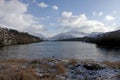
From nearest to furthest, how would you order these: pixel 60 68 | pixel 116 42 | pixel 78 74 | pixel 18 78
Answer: pixel 18 78, pixel 78 74, pixel 60 68, pixel 116 42

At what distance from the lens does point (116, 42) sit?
494 feet

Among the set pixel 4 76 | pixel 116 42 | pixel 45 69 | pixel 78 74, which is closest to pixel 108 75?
pixel 78 74

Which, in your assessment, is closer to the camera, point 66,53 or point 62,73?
point 62,73

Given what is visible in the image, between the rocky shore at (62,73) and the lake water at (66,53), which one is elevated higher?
the rocky shore at (62,73)

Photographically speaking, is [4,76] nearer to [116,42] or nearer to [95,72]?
[95,72]

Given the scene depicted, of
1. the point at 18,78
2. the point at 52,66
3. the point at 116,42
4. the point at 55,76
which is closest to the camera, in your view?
the point at 18,78

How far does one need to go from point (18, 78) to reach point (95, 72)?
18.5 feet

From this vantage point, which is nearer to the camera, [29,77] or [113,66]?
[29,77]

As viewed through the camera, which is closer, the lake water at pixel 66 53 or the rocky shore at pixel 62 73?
the rocky shore at pixel 62 73

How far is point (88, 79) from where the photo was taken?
12.6 meters

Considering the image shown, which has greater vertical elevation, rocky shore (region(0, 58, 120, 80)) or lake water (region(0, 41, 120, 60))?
rocky shore (region(0, 58, 120, 80))

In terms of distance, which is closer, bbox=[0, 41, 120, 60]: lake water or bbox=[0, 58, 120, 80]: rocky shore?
bbox=[0, 58, 120, 80]: rocky shore

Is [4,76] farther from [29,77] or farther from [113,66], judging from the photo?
[113,66]

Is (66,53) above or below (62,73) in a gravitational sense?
below
